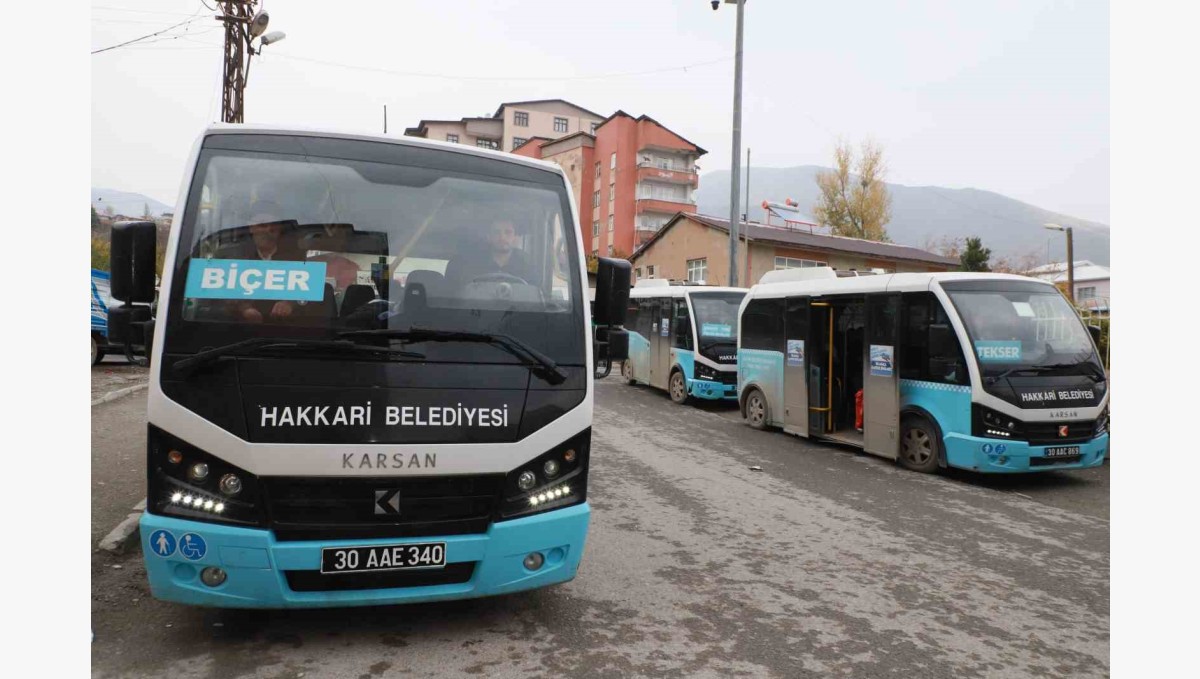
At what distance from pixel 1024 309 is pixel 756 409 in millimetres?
5085

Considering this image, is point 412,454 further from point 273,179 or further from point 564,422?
point 273,179

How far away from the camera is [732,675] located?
151 inches

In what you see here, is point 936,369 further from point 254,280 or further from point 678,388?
point 678,388

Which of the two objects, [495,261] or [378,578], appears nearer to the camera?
[378,578]

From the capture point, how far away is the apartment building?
8075cm

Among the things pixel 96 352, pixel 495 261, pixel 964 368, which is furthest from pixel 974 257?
pixel 495 261

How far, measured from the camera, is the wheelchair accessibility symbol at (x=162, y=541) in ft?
11.9

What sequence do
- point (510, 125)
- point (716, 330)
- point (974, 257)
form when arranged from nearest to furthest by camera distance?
point (716, 330), point (974, 257), point (510, 125)

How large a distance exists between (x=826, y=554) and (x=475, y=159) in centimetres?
393

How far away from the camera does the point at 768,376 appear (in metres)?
13.1

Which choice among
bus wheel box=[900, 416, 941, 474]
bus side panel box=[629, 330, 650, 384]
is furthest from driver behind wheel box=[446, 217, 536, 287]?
bus side panel box=[629, 330, 650, 384]

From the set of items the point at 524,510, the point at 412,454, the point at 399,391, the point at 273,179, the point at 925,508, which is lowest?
the point at 925,508

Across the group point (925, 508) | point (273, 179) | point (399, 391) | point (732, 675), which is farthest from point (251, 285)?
point (925, 508)

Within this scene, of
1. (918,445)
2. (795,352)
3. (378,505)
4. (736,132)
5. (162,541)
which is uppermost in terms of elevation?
(736,132)
